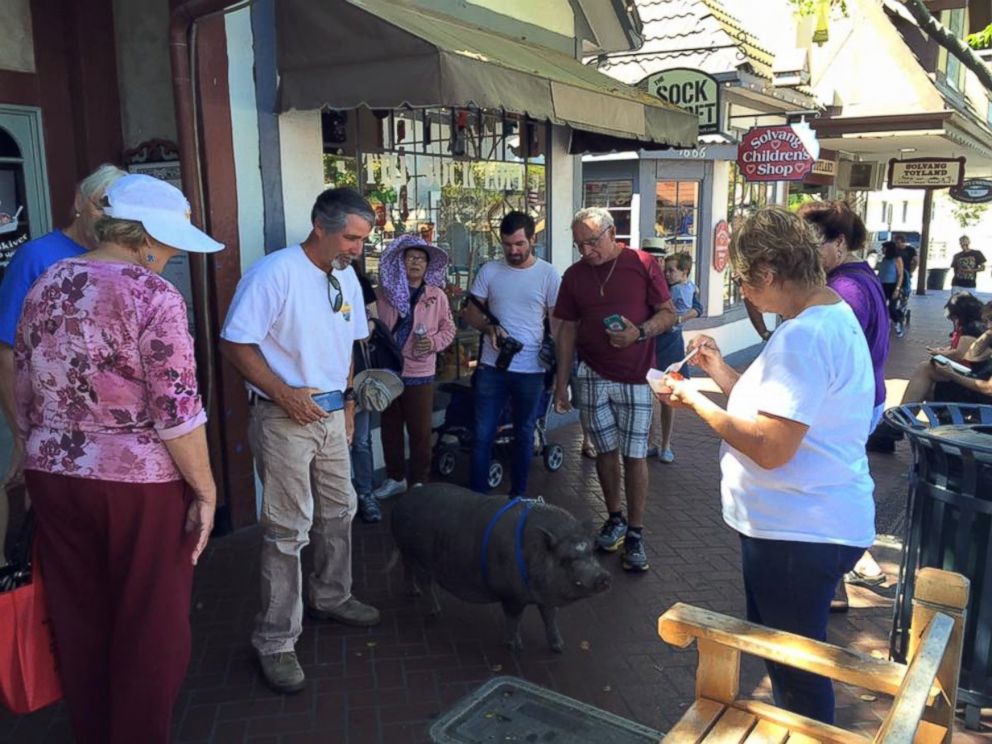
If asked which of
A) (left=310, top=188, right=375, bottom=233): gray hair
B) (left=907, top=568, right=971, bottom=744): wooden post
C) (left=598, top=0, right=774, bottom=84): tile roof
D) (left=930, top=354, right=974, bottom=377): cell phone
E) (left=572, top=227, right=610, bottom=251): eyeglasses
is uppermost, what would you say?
(left=598, top=0, right=774, bottom=84): tile roof

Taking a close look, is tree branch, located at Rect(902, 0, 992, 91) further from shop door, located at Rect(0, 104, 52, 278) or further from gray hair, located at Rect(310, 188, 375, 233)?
shop door, located at Rect(0, 104, 52, 278)

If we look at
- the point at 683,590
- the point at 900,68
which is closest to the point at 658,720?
the point at 683,590

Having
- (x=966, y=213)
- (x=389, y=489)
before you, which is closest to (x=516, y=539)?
(x=389, y=489)

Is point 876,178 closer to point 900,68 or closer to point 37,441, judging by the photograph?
point 900,68

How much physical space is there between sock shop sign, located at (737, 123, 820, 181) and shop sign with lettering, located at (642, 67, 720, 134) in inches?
60.1

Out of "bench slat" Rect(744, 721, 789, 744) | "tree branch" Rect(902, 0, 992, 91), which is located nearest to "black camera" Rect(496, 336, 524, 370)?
"bench slat" Rect(744, 721, 789, 744)

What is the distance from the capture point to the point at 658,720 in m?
3.38

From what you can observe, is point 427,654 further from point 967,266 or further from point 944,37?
point 967,266

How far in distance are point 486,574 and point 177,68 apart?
3.24 metres

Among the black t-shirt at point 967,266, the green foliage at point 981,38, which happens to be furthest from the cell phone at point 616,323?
the black t-shirt at point 967,266

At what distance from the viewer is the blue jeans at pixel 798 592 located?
7.98ft

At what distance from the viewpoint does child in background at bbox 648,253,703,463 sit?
6.72m

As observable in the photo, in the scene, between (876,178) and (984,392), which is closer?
(984,392)

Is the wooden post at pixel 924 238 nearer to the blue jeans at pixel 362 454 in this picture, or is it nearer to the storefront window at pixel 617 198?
the storefront window at pixel 617 198
